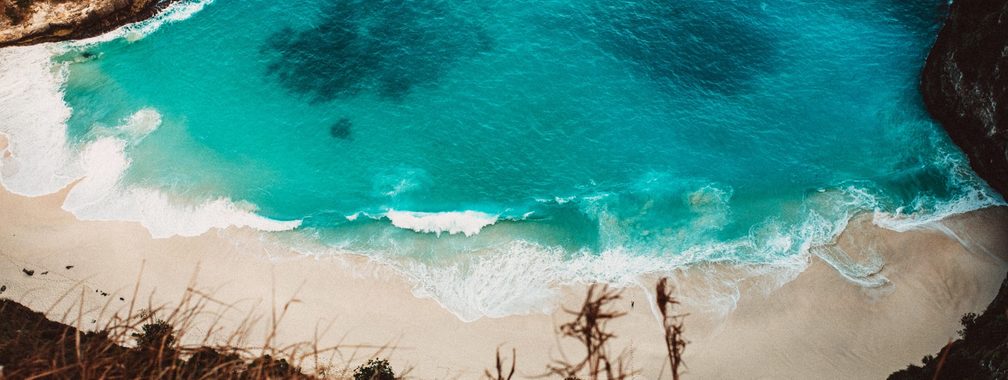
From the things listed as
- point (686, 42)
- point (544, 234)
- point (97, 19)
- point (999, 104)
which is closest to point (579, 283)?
point (544, 234)

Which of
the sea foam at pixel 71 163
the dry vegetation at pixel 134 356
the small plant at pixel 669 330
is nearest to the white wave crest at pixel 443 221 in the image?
the sea foam at pixel 71 163

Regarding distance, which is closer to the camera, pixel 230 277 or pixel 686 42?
pixel 230 277

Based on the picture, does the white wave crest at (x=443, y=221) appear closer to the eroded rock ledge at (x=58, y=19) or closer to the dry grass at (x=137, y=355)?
the dry grass at (x=137, y=355)

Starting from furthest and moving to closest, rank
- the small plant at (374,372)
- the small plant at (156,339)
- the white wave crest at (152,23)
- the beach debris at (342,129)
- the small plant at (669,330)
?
the white wave crest at (152,23) < the beach debris at (342,129) < the small plant at (374,372) < the small plant at (156,339) < the small plant at (669,330)

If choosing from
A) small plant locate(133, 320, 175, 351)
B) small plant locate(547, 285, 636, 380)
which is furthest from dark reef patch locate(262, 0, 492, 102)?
small plant locate(547, 285, 636, 380)

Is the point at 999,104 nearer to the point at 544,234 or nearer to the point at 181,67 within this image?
the point at 544,234
